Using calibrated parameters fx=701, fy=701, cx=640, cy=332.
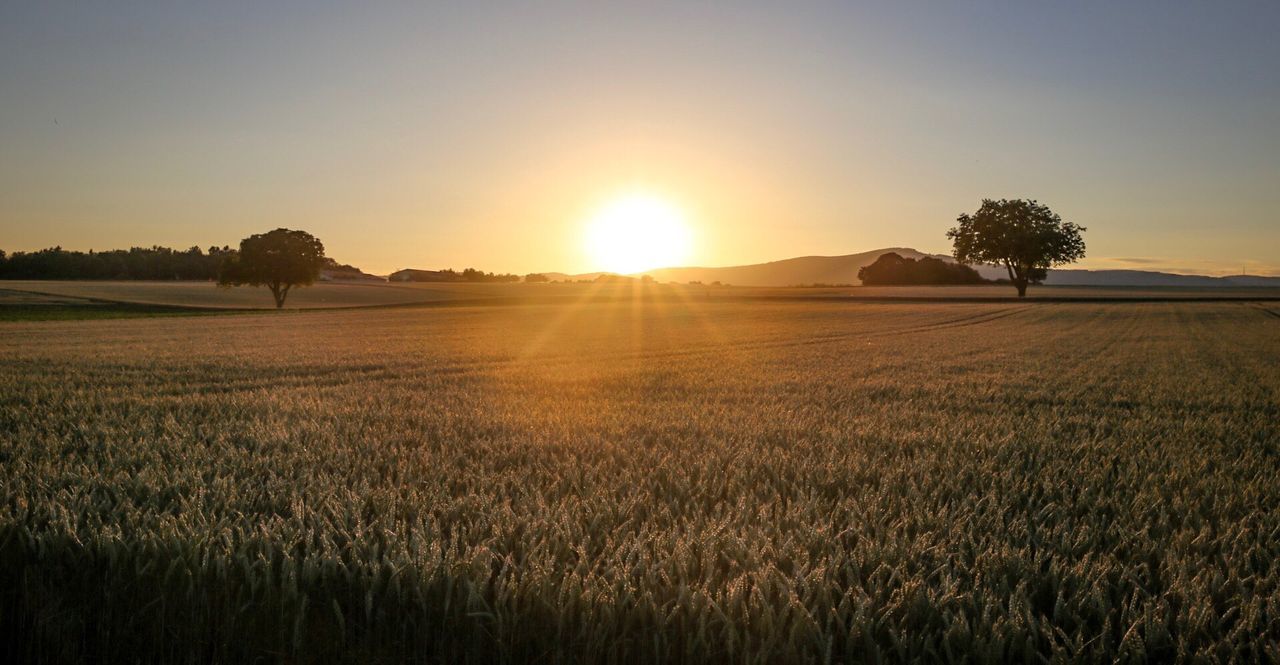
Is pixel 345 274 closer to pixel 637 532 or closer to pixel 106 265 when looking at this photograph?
pixel 106 265

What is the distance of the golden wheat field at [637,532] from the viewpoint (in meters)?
3.04

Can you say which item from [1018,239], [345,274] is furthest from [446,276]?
[1018,239]

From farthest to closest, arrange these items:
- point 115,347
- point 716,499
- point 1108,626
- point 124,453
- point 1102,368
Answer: point 115,347
point 1102,368
point 124,453
point 716,499
point 1108,626

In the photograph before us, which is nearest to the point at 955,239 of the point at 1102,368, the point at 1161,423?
the point at 1102,368

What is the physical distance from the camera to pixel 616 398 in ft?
37.1

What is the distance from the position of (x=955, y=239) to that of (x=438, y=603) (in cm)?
9512

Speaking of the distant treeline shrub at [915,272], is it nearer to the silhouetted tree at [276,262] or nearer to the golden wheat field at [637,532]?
the silhouetted tree at [276,262]

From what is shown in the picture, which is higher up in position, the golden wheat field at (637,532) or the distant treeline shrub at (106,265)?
the distant treeline shrub at (106,265)

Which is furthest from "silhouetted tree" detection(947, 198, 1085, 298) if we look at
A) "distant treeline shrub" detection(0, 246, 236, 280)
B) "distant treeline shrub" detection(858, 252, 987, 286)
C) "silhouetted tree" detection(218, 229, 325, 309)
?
"distant treeline shrub" detection(0, 246, 236, 280)

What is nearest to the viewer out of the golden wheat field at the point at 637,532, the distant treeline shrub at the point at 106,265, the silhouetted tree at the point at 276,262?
the golden wheat field at the point at 637,532

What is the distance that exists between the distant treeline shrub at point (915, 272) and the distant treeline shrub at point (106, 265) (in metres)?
103

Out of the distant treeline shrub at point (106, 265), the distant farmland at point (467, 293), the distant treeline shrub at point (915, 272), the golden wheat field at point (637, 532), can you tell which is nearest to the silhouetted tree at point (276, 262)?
the distant farmland at point (467, 293)

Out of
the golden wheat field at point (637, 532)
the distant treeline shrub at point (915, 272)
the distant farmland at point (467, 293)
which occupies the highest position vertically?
the distant treeline shrub at point (915, 272)

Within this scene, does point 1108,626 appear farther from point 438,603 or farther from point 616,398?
point 616,398
